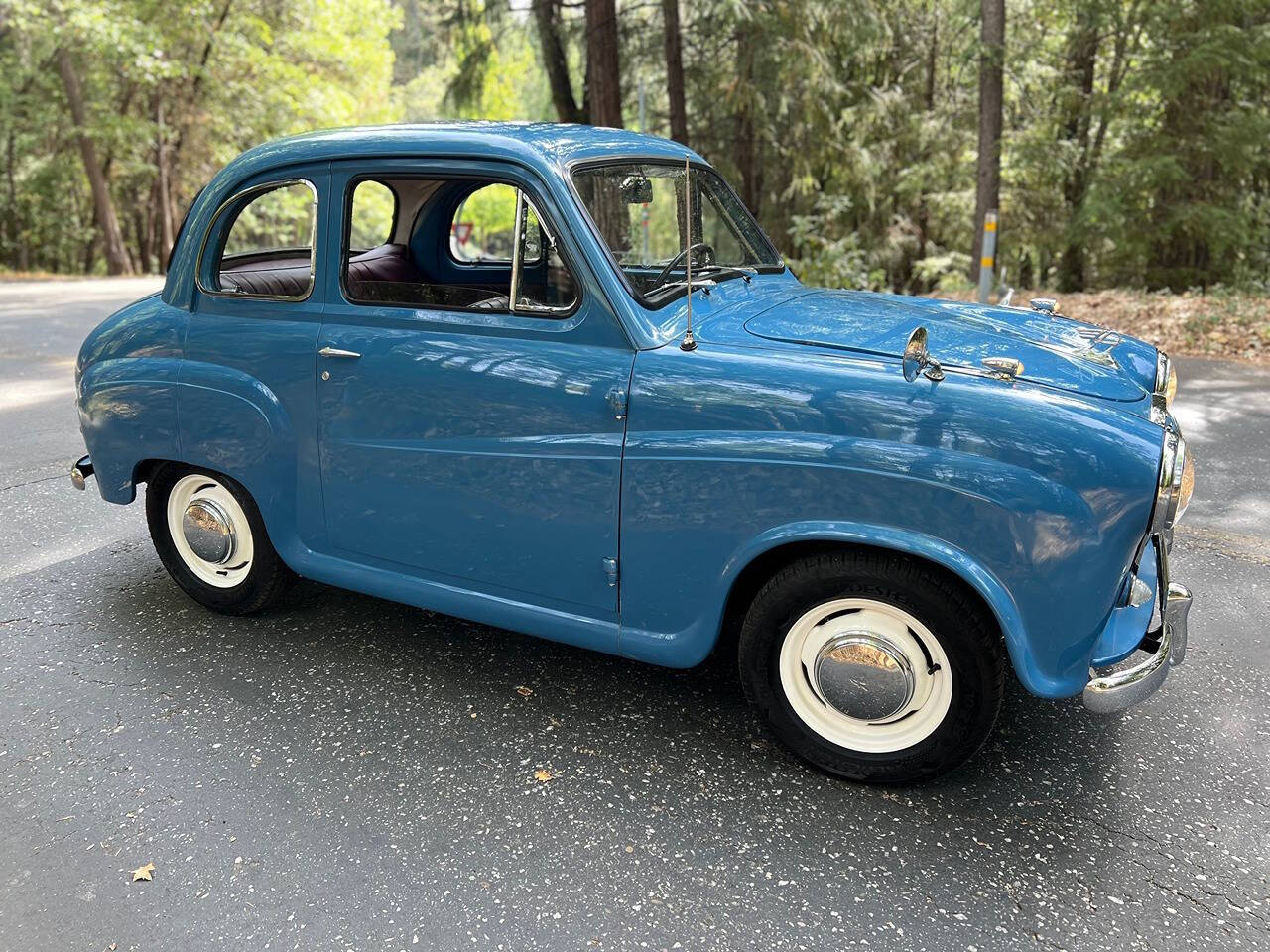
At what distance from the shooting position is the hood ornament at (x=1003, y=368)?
2.60 meters

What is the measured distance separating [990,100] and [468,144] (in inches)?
450

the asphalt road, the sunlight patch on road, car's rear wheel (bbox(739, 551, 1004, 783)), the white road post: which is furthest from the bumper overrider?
the white road post

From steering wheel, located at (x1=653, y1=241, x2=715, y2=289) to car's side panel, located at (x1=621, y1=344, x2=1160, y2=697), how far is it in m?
0.44

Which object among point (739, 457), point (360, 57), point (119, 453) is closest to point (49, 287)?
Result: point (360, 57)

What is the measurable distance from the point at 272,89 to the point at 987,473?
2644 cm

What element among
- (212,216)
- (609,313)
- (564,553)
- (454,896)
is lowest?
(454,896)

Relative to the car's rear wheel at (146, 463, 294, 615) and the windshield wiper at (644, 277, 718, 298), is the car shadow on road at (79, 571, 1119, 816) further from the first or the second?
the windshield wiper at (644, 277, 718, 298)

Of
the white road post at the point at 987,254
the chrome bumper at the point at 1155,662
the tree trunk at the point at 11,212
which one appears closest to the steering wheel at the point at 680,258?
the chrome bumper at the point at 1155,662

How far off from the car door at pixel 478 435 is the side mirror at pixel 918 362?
2.69 feet

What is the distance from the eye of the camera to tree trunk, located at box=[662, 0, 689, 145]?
14.3m

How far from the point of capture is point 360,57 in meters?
27.0

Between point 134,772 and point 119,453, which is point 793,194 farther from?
point 134,772

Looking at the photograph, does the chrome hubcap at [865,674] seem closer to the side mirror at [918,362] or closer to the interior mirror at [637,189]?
the side mirror at [918,362]

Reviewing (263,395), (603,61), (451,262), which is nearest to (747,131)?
(603,61)
